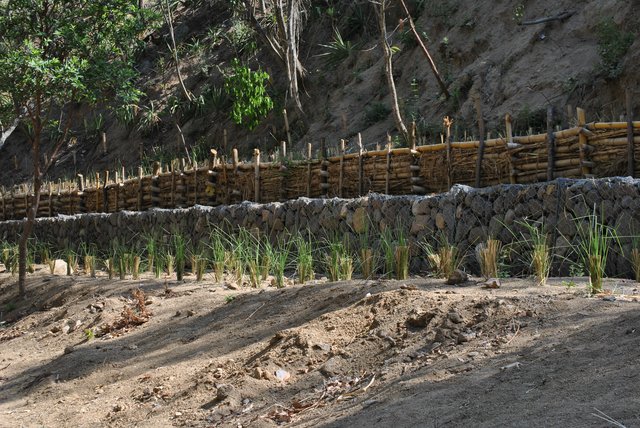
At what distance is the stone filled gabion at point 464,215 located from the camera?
319 inches

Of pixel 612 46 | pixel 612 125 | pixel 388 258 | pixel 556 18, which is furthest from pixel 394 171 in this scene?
pixel 556 18

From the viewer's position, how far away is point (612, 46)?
14.8m

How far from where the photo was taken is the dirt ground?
3.88 meters

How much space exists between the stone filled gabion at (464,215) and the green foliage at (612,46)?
250 inches

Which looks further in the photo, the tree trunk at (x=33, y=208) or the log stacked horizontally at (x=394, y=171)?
the tree trunk at (x=33, y=208)

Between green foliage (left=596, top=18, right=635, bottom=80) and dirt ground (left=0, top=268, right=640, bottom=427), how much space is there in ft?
29.9

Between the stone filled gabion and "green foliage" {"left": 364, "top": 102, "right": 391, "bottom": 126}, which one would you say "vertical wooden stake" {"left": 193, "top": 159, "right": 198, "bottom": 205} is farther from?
"green foliage" {"left": 364, "top": 102, "right": 391, "bottom": 126}

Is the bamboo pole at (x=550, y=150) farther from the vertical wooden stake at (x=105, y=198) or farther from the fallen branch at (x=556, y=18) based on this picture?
the vertical wooden stake at (x=105, y=198)

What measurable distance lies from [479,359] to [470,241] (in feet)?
16.4

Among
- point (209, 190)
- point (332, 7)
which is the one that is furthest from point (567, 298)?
point (332, 7)

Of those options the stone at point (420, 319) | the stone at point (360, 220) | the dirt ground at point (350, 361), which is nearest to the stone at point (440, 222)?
the stone at point (360, 220)

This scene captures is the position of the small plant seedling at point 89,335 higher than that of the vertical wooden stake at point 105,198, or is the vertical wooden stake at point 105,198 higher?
the vertical wooden stake at point 105,198

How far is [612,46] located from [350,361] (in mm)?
11474

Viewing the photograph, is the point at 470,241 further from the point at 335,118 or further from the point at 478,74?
the point at 335,118
